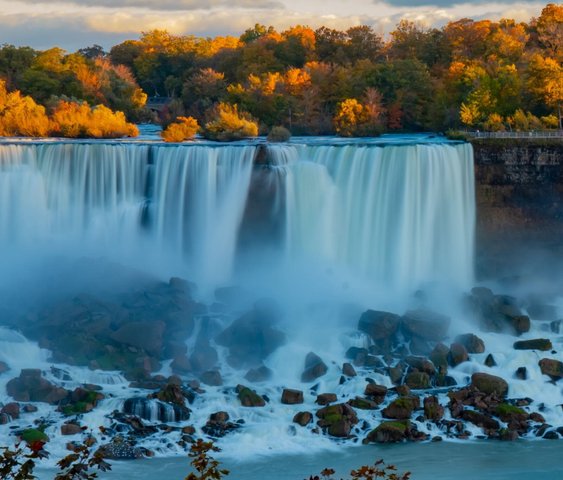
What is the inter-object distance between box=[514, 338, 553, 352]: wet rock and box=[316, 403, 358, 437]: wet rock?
716 cm

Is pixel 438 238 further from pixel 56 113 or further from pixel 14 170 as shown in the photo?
pixel 56 113

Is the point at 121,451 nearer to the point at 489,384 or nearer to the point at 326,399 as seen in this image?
the point at 326,399

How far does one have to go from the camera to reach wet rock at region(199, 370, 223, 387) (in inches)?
1175

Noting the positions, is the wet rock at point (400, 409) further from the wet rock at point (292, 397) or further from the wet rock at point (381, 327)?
the wet rock at point (381, 327)

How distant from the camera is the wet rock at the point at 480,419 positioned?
88.4 ft

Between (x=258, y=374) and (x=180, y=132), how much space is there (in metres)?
19.5

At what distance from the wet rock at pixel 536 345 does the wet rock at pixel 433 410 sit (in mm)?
5543

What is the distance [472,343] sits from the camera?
32312 mm

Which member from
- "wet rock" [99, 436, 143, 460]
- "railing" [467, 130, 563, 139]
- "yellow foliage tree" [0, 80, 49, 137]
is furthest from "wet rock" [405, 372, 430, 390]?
"yellow foliage tree" [0, 80, 49, 137]

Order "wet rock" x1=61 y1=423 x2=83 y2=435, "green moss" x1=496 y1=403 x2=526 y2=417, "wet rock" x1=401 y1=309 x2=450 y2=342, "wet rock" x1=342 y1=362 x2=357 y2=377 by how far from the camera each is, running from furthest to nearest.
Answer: "wet rock" x1=401 y1=309 x2=450 y2=342
"wet rock" x1=342 y1=362 x2=357 y2=377
"green moss" x1=496 y1=403 x2=526 y2=417
"wet rock" x1=61 y1=423 x2=83 y2=435

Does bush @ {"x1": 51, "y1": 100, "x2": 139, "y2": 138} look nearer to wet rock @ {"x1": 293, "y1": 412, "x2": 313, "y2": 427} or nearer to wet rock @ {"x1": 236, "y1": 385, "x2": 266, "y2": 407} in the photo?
wet rock @ {"x1": 236, "y1": 385, "x2": 266, "y2": 407}

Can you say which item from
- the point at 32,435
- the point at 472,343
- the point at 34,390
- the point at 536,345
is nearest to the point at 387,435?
the point at 472,343

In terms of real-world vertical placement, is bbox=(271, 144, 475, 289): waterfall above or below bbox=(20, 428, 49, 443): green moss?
above

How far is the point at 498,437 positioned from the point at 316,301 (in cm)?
1134
